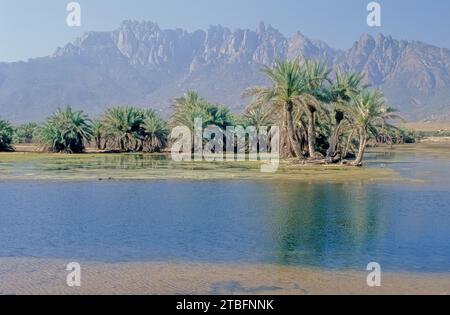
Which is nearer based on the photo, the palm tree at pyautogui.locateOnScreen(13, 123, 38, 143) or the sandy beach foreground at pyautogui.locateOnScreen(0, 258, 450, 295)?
the sandy beach foreground at pyautogui.locateOnScreen(0, 258, 450, 295)

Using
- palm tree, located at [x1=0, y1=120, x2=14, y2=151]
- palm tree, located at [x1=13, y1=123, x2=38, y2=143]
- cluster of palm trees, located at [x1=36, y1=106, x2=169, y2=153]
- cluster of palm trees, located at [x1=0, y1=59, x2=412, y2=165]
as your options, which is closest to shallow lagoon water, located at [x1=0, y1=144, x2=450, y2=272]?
cluster of palm trees, located at [x1=0, y1=59, x2=412, y2=165]

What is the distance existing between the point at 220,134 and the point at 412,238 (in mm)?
45543

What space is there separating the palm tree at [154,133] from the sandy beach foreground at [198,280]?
4704cm

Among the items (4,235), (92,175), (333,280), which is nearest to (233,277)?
(333,280)

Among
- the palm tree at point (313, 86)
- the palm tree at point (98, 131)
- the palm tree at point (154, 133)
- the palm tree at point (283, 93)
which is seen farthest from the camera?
the palm tree at point (98, 131)

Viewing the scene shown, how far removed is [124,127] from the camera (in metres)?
59.1

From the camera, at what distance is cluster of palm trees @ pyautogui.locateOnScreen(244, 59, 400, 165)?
126ft

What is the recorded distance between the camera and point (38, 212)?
62.2 feet

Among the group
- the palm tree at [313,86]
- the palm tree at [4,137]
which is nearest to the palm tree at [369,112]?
the palm tree at [313,86]

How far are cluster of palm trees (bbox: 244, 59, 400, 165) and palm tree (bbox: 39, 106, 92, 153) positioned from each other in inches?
799

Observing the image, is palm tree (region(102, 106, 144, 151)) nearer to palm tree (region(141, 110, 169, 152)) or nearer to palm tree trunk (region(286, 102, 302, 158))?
palm tree (region(141, 110, 169, 152))

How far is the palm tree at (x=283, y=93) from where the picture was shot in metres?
39.4

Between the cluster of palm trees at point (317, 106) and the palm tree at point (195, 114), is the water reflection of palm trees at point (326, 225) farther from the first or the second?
the palm tree at point (195, 114)

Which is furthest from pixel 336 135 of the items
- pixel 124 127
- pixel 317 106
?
pixel 124 127
